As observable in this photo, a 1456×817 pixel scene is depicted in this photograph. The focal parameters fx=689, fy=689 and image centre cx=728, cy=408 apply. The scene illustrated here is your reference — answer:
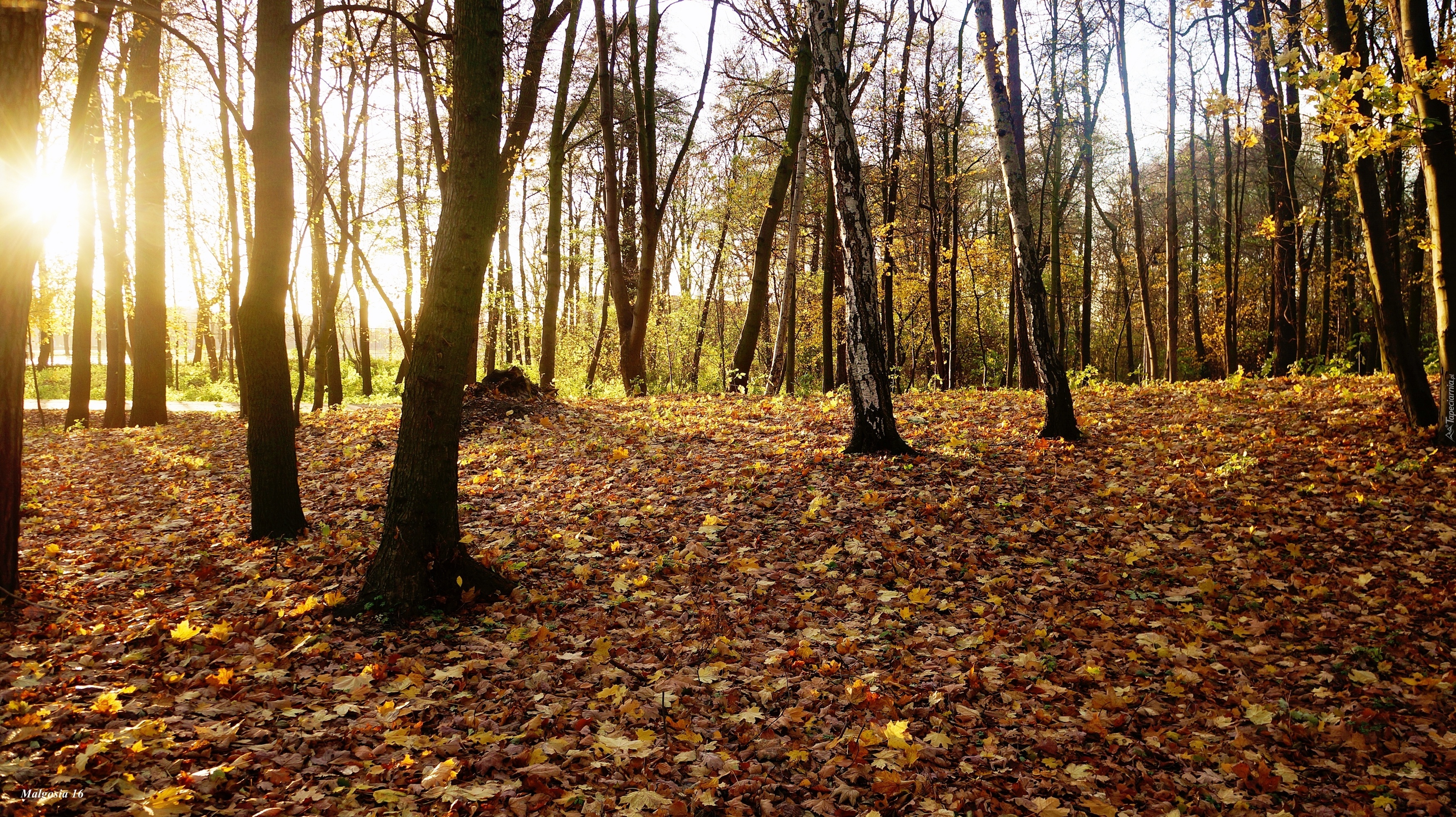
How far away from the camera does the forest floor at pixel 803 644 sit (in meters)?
3.20

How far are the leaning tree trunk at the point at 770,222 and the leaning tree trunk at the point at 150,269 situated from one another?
11804 mm

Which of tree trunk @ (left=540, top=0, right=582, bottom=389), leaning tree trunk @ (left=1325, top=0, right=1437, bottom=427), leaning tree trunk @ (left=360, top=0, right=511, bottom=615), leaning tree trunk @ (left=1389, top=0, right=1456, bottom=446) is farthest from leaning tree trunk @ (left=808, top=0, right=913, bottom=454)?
tree trunk @ (left=540, top=0, right=582, bottom=389)

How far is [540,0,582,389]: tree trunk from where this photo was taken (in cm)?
1425

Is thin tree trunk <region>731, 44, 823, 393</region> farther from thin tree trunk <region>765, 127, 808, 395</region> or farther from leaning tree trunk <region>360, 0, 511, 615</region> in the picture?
leaning tree trunk <region>360, 0, 511, 615</region>

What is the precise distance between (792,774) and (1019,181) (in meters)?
7.71

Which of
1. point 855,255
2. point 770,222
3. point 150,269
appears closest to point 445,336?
point 855,255

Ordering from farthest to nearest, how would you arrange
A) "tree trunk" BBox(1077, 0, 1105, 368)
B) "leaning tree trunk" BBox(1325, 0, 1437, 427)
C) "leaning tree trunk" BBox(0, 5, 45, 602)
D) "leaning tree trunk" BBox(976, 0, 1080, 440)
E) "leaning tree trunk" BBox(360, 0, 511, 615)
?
1. "tree trunk" BBox(1077, 0, 1105, 368)
2. "leaning tree trunk" BBox(976, 0, 1080, 440)
3. "leaning tree trunk" BBox(1325, 0, 1437, 427)
4. "leaning tree trunk" BBox(360, 0, 511, 615)
5. "leaning tree trunk" BBox(0, 5, 45, 602)

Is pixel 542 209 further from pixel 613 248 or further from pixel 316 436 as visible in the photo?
pixel 316 436

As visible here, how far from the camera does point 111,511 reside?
25.2ft

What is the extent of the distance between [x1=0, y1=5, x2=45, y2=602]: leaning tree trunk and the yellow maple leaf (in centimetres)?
126

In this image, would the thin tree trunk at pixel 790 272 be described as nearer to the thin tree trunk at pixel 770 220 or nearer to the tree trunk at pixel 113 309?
the thin tree trunk at pixel 770 220

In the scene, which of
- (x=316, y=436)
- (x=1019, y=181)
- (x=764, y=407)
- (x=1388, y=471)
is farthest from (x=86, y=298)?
(x=1388, y=471)

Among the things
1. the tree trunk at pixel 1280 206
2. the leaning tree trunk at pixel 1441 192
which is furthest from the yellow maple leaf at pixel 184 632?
the tree trunk at pixel 1280 206

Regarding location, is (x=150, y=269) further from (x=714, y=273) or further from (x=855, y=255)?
(x=714, y=273)
